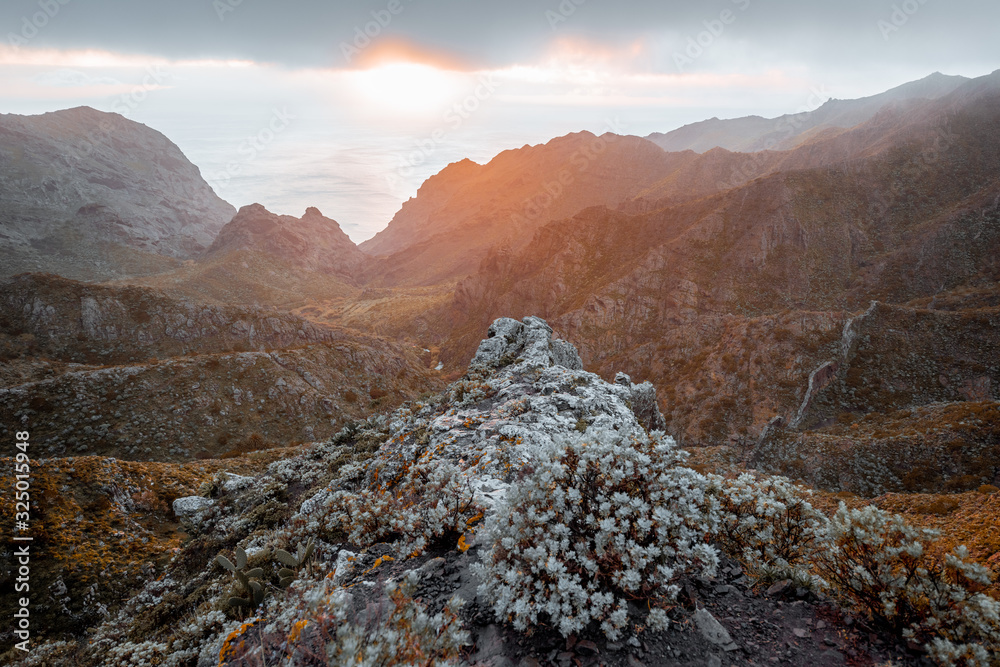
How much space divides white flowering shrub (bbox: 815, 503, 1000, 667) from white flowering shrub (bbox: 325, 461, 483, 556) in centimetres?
482

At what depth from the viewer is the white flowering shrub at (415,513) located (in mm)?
6320

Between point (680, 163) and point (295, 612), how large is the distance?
658ft

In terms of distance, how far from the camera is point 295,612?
507cm

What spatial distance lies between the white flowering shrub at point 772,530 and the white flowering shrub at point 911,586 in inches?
9.8

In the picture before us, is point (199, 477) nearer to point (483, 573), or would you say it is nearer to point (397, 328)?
point (483, 573)

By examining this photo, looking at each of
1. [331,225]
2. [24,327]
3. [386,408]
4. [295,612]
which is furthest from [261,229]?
[295,612]

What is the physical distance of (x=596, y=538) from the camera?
4.36 metres

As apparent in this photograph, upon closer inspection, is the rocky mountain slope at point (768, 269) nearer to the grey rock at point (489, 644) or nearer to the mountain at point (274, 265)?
the grey rock at point (489, 644)

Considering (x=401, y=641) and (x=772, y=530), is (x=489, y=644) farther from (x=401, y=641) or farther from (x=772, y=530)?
(x=772, y=530)

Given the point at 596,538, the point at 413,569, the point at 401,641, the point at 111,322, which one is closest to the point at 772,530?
the point at 596,538

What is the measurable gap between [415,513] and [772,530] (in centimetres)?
519

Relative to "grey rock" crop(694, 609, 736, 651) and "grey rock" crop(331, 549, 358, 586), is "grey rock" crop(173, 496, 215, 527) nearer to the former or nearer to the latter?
"grey rock" crop(331, 549, 358, 586)

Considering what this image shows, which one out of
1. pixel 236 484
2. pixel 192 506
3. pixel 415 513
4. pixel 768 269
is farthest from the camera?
pixel 768 269

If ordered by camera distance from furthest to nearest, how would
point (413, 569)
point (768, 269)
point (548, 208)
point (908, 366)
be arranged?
point (548, 208) < point (768, 269) < point (908, 366) < point (413, 569)
